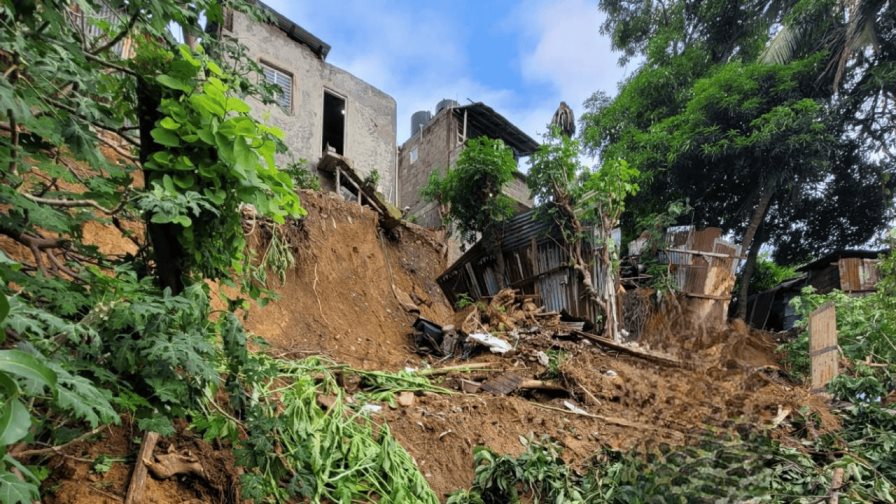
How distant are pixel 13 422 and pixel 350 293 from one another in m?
6.90

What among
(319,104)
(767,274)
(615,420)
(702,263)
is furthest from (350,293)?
(767,274)

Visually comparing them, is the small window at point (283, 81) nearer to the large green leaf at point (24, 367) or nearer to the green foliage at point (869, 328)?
the green foliage at point (869, 328)

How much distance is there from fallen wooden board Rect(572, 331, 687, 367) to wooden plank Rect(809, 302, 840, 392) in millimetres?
1348

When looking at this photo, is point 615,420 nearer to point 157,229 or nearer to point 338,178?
point 157,229

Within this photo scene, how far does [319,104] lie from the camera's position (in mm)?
11172

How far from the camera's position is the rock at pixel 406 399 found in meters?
4.00

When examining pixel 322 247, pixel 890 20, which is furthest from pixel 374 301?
pixel 890 20

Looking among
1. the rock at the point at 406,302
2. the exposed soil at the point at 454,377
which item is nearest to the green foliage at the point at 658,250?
the exposed soil at the point at 454,377

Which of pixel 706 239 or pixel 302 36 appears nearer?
pixel 706 239

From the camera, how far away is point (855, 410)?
418 cm

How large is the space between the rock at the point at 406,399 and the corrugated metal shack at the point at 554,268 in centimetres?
345

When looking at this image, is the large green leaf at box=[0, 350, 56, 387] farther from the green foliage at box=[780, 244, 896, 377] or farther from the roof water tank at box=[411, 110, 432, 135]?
the roof water tank at box=[411, 110, 432, 135]

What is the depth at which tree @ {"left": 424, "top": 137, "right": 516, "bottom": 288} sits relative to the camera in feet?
25.3

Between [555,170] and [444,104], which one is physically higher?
[444,104]
